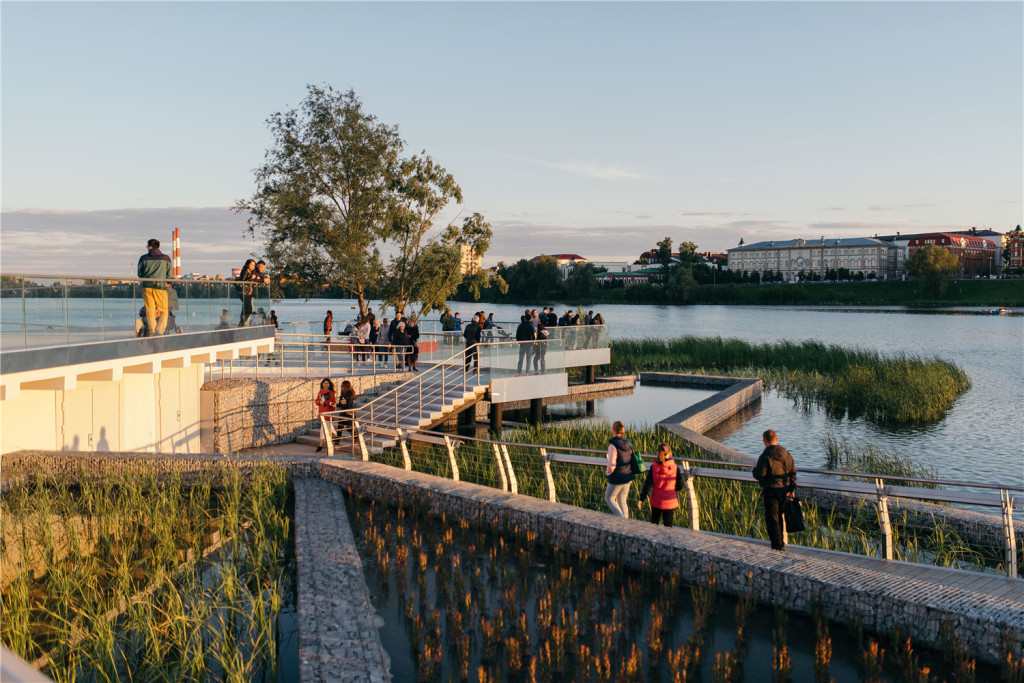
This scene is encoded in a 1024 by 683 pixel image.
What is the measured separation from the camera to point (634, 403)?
90.0 ft

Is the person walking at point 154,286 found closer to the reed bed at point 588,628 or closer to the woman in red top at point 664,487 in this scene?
the reed bed at point 588,628

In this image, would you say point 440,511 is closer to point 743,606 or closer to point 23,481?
point 743,606

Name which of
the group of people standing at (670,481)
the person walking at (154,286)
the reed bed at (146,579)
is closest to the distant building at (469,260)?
the person walking at (154,286)

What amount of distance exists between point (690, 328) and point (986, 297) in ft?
266

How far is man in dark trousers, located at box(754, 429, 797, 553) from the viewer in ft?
27.3

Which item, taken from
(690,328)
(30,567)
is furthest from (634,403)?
(690,328)

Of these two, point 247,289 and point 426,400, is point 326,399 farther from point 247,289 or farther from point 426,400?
point 247,289

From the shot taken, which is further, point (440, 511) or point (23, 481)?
point (23, 481)

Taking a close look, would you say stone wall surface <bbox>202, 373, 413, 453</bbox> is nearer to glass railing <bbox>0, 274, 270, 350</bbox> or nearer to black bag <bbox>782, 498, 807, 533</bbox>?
glass railing <bbox>0, 274, 270, 350</bbox>

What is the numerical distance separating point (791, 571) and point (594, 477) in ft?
21.9

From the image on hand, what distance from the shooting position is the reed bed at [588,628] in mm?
6199

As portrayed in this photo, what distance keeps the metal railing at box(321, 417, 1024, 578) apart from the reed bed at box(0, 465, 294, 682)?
10.9 feet

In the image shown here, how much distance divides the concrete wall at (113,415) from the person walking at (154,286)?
1524mm

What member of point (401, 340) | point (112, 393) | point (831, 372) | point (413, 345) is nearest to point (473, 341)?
point (413, 345)
